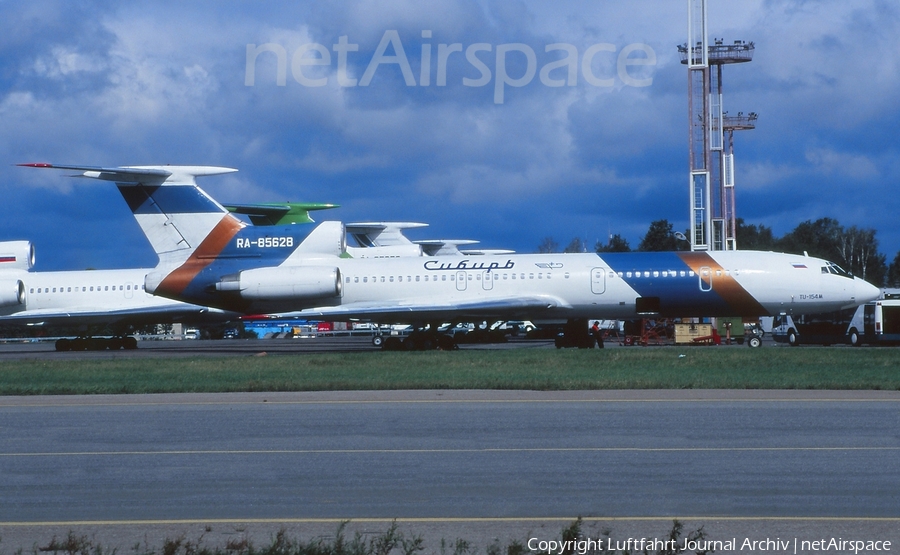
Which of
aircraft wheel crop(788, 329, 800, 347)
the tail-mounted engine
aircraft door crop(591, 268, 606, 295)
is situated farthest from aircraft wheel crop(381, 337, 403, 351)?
the tail-mounted engine

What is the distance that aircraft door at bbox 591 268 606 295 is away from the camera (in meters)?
33.4

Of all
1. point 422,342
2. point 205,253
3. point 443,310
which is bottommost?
point 422,342

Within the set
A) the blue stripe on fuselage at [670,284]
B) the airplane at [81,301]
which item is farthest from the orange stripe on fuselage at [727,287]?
the airplane at [81,301]

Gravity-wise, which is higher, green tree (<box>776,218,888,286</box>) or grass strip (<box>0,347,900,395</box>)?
green tree (<box>776,218,888,286</box>)

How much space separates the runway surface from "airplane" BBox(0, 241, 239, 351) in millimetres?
27449

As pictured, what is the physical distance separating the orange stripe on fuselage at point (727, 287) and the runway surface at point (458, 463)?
58.9ft

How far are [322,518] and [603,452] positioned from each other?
3782 millimetres

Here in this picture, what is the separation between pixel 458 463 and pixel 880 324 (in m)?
34.6

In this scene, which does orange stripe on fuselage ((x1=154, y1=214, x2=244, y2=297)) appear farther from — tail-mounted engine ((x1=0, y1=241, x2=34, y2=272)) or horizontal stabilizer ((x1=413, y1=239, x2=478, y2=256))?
horizontal stabilizer ((x1=413, y1=239, x2=478, y2=256))

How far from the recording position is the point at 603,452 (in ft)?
33.4

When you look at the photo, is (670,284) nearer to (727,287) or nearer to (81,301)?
(727,287)

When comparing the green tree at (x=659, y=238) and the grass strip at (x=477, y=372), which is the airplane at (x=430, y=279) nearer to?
the grass strip at (x=477, y=372)

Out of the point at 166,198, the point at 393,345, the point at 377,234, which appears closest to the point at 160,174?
the point at 166,198

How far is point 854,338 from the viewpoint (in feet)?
133
